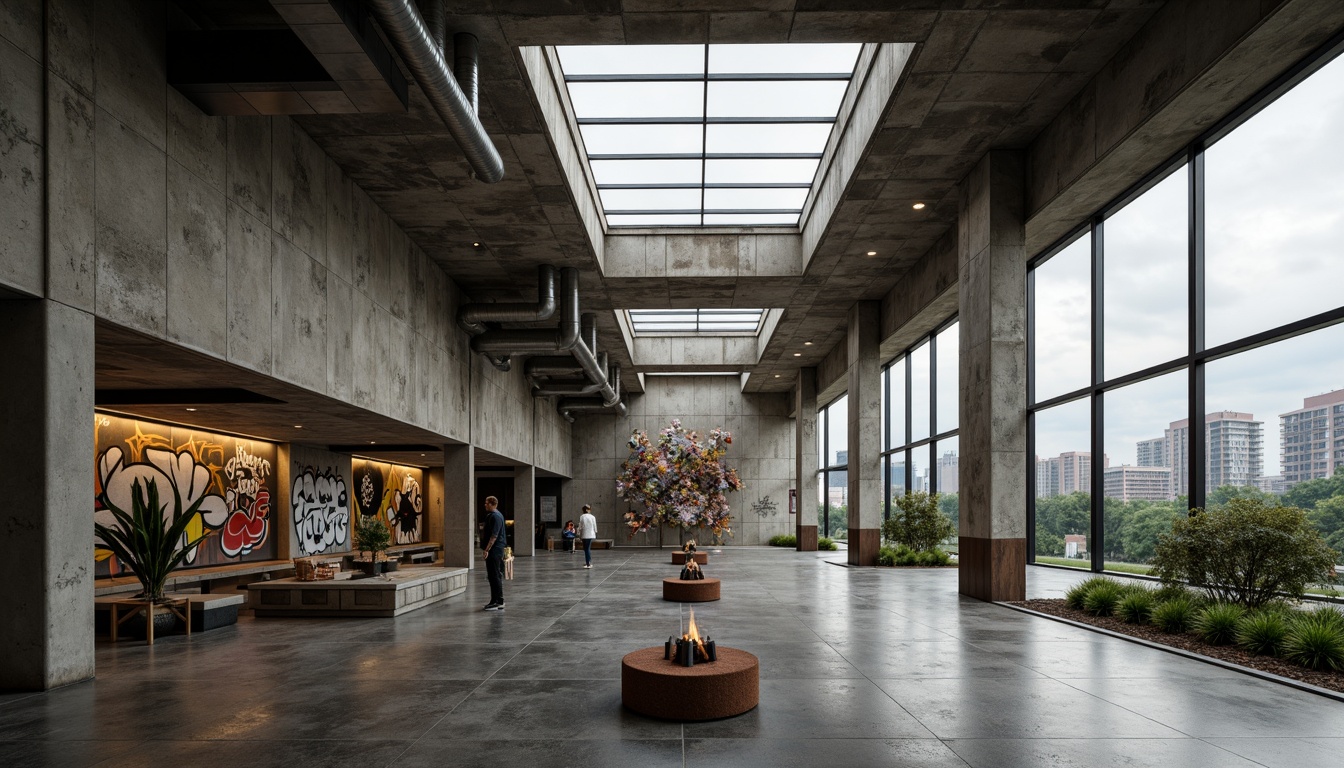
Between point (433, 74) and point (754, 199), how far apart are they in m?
10.7

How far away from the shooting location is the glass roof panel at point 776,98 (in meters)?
13.1

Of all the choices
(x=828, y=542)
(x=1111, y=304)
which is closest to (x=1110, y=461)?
(x=1111, y=304)

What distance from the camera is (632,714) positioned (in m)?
5.88

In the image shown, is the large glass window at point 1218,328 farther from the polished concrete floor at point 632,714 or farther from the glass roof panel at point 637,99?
the glass roof panel at point 637,99

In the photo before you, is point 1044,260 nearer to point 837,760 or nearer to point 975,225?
point 975,225

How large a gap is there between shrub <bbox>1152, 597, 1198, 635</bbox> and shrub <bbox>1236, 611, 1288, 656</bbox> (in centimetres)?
86

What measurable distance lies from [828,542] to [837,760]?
90.7ft

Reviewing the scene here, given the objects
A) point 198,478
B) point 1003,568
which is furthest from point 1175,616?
point 198,478

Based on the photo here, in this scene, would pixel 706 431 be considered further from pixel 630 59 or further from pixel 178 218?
pixel 178 218

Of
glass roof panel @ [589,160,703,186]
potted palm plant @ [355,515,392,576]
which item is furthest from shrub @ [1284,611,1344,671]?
potted palm plant @ [355,515,392,576]

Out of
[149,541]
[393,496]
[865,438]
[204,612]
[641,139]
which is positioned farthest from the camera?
[393,496]

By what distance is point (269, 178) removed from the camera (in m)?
10.0

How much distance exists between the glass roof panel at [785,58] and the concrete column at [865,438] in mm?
10142

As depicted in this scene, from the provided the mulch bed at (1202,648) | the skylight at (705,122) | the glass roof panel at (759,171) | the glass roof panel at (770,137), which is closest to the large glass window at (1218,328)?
the mulch bed at (1202,648)
